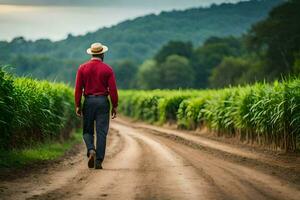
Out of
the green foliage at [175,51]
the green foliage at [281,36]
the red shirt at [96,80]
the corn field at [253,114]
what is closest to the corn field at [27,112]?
the red shirt at [96,80]

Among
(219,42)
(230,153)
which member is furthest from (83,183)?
(219,42)

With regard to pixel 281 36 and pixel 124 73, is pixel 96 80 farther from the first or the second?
pixel 124 73

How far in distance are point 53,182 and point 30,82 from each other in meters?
8.54

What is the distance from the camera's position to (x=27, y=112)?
1650 cm

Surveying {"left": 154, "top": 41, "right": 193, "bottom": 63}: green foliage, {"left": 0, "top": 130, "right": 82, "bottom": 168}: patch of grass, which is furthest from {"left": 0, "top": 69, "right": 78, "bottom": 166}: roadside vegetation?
{"left": 154, "top": 41, "right": 193, "bottom": 63}: green foliage

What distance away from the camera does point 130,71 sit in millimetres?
178500

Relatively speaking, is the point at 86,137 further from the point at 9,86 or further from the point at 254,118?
the point at 254,118

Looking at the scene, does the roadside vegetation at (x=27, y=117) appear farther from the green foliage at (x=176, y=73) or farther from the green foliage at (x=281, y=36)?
the green foliage at (x=176, y=73)

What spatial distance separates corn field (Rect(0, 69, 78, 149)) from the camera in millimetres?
13656

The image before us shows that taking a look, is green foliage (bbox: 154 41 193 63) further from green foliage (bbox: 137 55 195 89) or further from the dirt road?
the dirt road

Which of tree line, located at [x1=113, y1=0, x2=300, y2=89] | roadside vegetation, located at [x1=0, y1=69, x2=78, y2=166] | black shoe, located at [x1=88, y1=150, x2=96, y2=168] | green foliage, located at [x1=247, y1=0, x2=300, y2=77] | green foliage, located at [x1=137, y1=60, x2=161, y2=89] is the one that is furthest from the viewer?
green foliage, located at [x1=137, y1=60, x2=161, y2=89]

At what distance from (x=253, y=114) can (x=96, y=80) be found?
29.3 feet

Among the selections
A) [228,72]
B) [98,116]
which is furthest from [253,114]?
[228,72]

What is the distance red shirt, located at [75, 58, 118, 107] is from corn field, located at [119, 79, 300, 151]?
5601 millimetres
